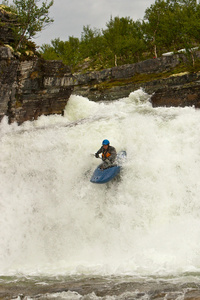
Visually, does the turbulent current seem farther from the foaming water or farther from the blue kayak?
the blue kayak

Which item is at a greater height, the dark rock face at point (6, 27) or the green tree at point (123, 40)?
the green tree at point (123, 40)

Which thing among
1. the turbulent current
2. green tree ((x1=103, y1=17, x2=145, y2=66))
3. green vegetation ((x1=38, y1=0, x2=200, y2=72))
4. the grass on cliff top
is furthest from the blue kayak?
green tree ((x1=103, y1=17, x2=145, y2=66))

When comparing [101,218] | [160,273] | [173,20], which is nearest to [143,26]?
[173,20]

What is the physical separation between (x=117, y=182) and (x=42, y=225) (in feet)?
9.70

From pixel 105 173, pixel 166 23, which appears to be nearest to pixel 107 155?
pixel 105 173

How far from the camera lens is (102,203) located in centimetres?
1001

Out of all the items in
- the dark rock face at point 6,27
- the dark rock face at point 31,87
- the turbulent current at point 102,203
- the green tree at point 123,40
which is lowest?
the turbulent current at point 102,203

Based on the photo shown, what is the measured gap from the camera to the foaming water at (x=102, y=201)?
8.05 meters

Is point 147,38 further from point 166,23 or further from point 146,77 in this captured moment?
point 146,77

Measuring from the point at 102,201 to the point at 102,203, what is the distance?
84 millimetres

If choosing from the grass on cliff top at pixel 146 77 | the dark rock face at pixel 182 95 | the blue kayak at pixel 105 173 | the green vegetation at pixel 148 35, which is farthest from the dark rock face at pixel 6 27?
the green vegetation at pixel 148 35

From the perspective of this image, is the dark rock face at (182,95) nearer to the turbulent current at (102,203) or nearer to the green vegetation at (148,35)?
the turbulent current at (102,203)

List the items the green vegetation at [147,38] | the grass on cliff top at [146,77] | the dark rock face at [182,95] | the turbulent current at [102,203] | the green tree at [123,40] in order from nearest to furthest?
1. the turbulent current at [102,203]
2. the dark rock face at [182,95]
3. the grass on cliff top at [146,77]
4. the green vegetation at [147,38]
5. the green tree at [123,40]

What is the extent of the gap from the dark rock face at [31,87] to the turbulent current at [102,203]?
2.68 metres
